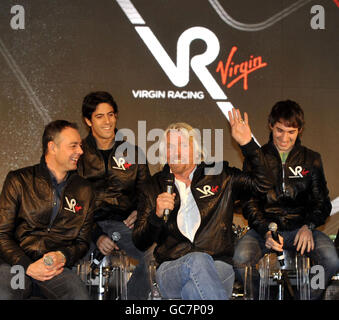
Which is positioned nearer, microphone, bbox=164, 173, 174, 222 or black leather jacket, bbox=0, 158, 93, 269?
microphone, bbox=164, 173, 174, 222

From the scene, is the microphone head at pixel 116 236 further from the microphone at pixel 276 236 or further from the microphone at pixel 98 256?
the microphone at pixel 276 236

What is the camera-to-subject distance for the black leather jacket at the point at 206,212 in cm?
339

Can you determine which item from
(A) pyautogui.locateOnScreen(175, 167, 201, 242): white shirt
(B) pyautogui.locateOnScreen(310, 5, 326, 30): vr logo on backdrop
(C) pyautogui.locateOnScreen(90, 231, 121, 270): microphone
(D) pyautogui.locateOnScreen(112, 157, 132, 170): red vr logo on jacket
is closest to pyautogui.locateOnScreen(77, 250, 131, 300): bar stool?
(C) pyautogui.locateOnScreen(90, 231, 121, 270): microphone

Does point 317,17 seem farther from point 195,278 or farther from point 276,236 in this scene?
Result: point 195,278

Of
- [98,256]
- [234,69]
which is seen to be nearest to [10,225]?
[98,256]

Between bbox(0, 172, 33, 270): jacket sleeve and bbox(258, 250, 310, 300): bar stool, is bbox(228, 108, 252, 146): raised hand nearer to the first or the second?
bbox(258, 250, 310, 300): bar stool

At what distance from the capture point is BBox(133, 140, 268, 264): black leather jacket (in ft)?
11.1

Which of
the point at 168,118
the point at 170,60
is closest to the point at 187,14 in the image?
the point at 170,60

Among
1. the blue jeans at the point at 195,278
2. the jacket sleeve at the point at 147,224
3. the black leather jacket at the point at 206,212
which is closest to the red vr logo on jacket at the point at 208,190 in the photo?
the black leather jacket at the point at 206,212
